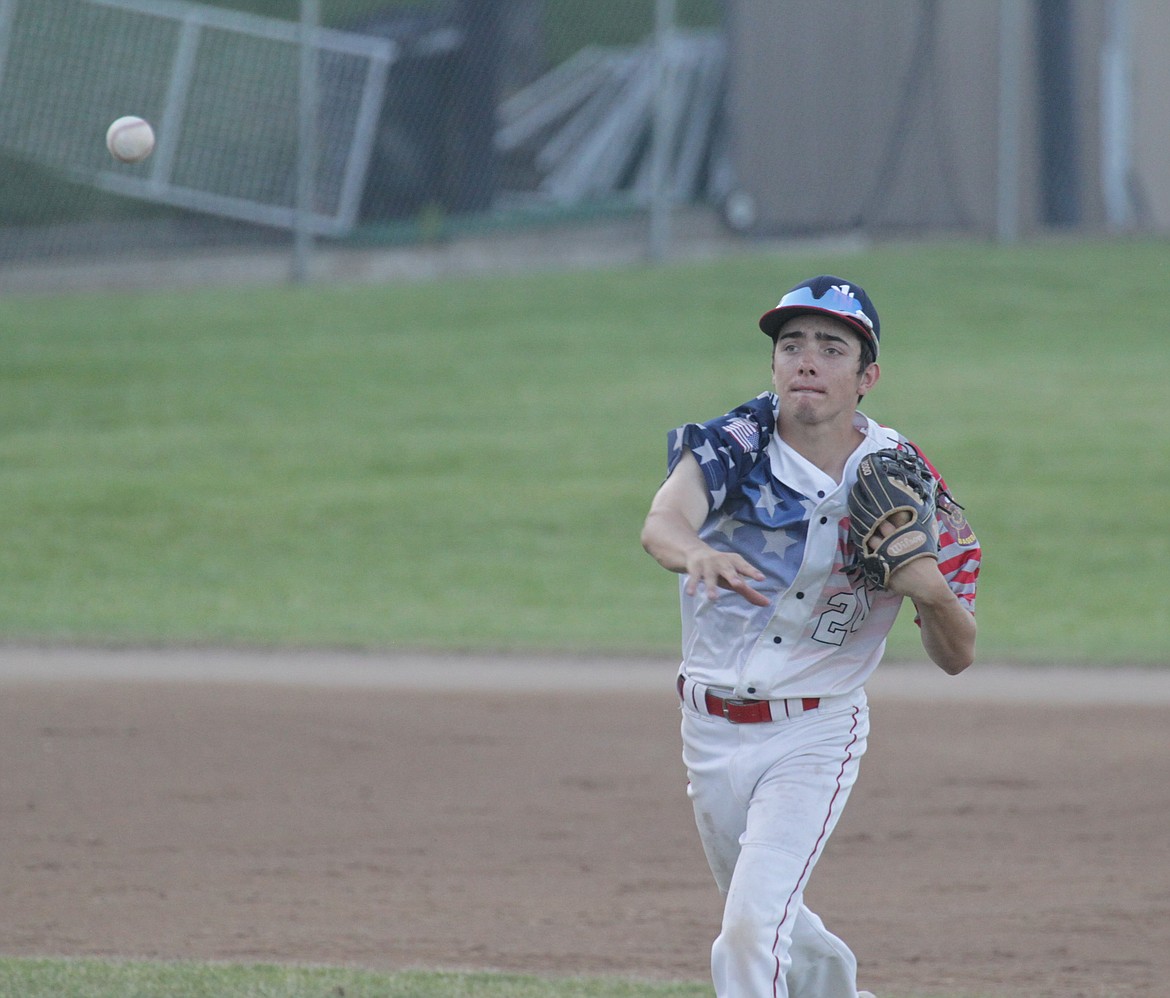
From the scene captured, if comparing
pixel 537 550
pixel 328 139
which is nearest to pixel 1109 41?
pixel 328 139

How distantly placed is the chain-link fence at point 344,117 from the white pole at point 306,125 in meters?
0.02

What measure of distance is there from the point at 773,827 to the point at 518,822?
2.96 metres

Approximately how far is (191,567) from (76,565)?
0.80 meters

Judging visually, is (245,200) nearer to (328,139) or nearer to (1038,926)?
(328,139)

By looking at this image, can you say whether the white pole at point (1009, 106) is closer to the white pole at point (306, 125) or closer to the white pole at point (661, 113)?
the white pole at point (661, 113)

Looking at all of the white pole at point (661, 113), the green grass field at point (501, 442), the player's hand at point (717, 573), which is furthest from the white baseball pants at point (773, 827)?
the white pole at point (661, 113)

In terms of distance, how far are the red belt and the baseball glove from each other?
1.14 feet

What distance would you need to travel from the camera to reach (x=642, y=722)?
7812 millimetres

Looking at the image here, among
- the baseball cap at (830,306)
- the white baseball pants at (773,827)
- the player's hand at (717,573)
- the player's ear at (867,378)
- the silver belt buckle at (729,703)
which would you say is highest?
the baseball cap at (830,306)

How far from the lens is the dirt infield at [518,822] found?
5.14 meters

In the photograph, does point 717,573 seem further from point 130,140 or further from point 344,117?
point 344,117

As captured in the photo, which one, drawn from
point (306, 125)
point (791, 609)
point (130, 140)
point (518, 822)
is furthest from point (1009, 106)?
point (791, 609)

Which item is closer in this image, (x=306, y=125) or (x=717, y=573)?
(x=717, y=573)

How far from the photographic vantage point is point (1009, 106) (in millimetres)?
18062
